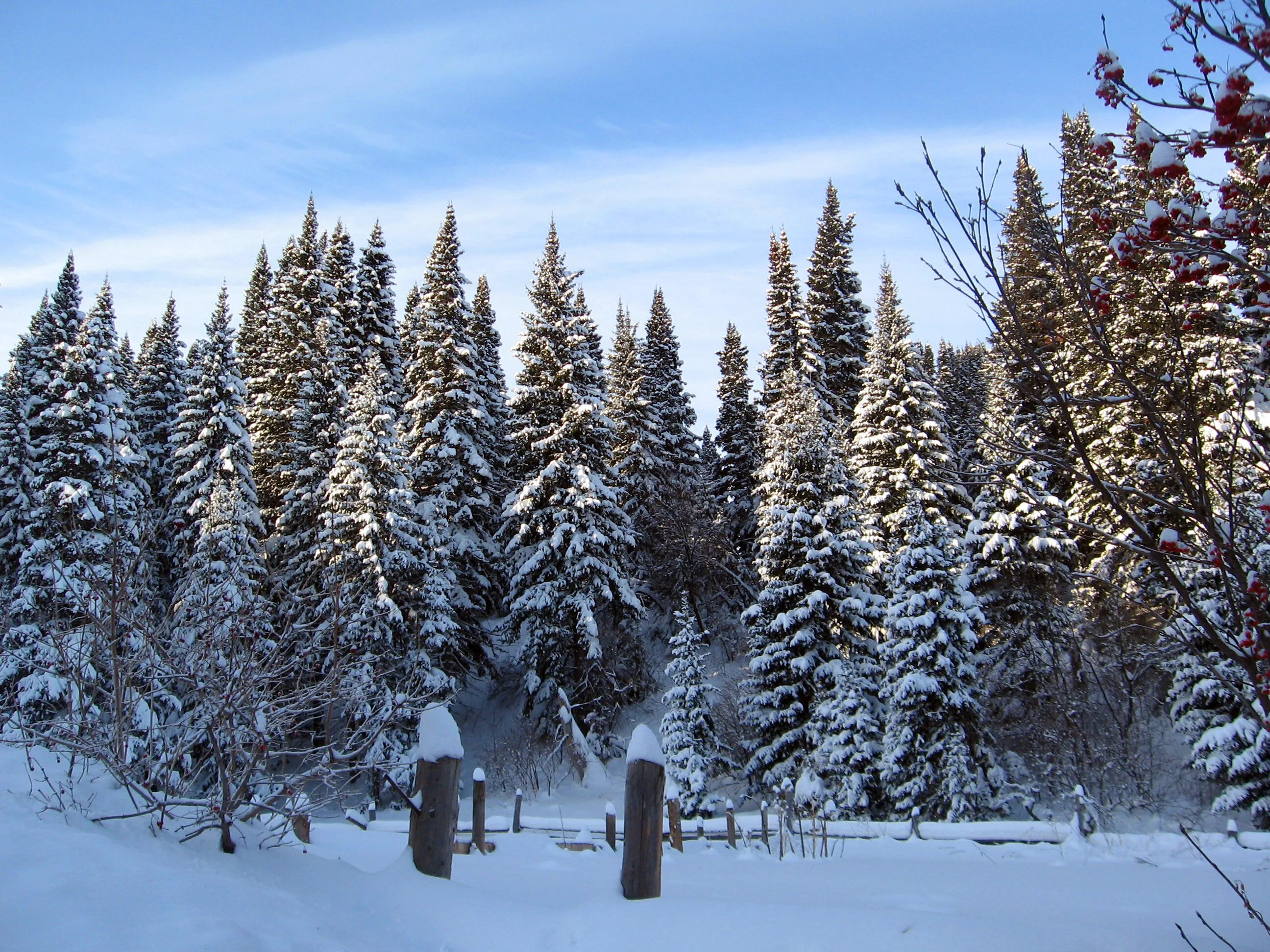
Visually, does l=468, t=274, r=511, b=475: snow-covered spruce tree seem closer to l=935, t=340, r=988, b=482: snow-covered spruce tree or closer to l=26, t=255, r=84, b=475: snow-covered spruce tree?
l=26, t=255, r=84, b=475: snow-covered spruce tree

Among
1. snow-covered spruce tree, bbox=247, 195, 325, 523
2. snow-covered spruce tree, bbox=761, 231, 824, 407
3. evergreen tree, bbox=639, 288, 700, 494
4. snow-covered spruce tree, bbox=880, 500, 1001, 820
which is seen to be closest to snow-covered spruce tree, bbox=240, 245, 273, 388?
snow-covered spruce tree, bbox=247, 195, 325, 523

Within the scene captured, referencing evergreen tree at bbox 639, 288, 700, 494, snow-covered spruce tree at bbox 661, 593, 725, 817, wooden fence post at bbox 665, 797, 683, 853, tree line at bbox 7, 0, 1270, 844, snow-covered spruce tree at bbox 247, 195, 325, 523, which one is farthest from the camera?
evergreen tree at bbox 639, 288, 700, 494

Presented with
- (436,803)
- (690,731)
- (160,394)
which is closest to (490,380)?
(160,394)

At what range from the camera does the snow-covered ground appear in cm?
368

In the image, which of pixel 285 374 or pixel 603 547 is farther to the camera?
pixel 285 374

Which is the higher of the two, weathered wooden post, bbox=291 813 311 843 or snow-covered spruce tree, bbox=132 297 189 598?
snow-covered spruce tree, bbox=132 297 189 598

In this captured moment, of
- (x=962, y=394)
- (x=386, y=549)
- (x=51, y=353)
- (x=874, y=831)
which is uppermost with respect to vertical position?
(x=962, y=394)

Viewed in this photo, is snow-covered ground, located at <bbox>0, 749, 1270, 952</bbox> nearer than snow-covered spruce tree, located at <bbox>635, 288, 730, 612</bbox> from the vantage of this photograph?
Yes

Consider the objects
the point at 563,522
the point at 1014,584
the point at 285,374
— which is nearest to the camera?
the point at 1014,584

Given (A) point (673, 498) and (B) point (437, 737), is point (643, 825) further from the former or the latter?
(A) point (673, 498)

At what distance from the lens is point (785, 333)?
33656 mm

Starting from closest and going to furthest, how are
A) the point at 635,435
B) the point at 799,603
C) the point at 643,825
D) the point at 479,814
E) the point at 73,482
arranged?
the point at 643,825 → the point at 479,814 → the point at 73,482 → the point at 799,603 → the point at 635,435

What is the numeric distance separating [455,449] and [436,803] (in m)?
20.4

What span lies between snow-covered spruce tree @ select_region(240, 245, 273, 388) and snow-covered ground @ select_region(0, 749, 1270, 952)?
28986 mm
